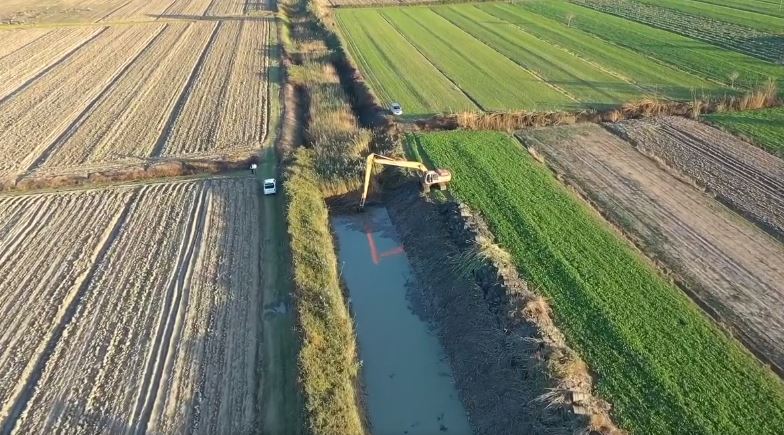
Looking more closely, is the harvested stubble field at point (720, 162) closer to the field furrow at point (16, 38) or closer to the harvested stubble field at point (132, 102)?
the harvested stubble field at point (132, 102)

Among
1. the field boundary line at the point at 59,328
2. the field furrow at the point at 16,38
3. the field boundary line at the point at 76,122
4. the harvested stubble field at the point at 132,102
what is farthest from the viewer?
the field furrow at the point at 16,38

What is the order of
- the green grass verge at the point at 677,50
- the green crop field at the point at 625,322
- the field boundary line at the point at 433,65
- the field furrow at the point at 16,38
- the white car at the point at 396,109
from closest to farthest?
the green crop field at the point at 625,322 → the white car at the point at 396,109 → the field boundary line at the point at 433,65 → the green grass verge at the point at 677,50 → the field furrow at the point at 16,38

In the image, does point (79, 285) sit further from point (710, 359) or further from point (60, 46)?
point (60, 46)

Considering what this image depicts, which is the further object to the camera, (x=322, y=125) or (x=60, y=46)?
(x=60, y=46)

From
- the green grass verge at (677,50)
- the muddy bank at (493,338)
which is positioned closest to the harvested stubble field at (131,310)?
the muddy bank at (493,338)

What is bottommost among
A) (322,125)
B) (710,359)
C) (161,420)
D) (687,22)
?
(161,420)

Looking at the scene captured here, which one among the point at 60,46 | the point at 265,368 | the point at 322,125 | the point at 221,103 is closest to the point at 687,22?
the point at 322,125

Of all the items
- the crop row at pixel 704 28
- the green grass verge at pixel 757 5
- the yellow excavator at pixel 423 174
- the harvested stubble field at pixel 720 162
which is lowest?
the yellow excavator at pixel 423 174

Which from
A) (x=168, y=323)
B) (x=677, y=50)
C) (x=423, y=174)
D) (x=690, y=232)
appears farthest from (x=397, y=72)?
(x=168, y=323)
